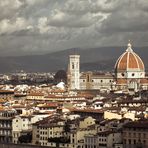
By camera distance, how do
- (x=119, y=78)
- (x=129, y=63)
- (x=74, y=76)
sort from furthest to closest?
1. (x=74, y=76)
2. (x=119, y=78)
3. (x=129, y=63)

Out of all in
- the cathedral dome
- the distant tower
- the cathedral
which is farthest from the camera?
the distant tower

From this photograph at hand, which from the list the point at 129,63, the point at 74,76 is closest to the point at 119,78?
the point at 129,63

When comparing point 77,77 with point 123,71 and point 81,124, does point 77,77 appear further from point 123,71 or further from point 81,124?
point 81,124

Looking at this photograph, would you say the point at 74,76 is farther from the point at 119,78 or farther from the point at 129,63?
the point at 129,63

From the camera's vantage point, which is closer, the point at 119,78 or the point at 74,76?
the point at 119,78

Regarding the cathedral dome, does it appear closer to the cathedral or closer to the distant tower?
the cathedral

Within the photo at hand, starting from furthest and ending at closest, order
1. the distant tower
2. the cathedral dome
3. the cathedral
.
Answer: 1. the distant tower
2. the cathedral dome
3. the cathedral

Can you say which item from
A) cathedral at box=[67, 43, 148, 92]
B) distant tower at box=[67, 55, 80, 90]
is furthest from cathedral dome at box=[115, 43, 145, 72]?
distant tower at box=[67, 55, 80, 90]

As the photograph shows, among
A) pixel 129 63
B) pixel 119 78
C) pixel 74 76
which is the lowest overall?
pixel 119 78
